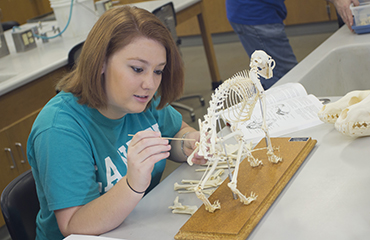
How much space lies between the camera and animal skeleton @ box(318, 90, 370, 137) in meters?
1.05

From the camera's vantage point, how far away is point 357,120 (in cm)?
106

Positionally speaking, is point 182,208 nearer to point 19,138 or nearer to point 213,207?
point 213,207

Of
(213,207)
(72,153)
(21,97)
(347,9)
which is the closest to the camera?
(213,207)

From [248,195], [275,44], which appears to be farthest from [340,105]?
[275,44]

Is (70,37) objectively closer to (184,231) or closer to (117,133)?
(117,133)

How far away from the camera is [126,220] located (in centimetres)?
100

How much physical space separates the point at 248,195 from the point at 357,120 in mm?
375

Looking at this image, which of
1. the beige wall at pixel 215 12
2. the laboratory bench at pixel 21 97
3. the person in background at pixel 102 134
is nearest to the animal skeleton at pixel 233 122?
the person in background at pixel 102 134

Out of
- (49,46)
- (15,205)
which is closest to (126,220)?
(15,205)

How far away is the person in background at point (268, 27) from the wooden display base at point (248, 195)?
1.07 m

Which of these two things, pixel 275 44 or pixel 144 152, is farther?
pixel 275 44

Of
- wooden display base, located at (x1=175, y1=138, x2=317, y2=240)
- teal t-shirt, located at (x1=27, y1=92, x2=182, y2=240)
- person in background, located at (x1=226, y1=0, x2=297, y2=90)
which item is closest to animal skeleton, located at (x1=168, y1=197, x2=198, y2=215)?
wooden display base, located at (x1=175, y1=138, x2=317, y2=240)

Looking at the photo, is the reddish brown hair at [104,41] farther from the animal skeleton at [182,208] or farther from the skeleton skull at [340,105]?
the skeleton skull at [340,105]

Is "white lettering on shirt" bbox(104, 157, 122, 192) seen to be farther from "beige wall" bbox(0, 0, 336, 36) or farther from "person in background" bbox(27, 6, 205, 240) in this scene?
"beige wall" bbox(0, 0, 336, 36)
